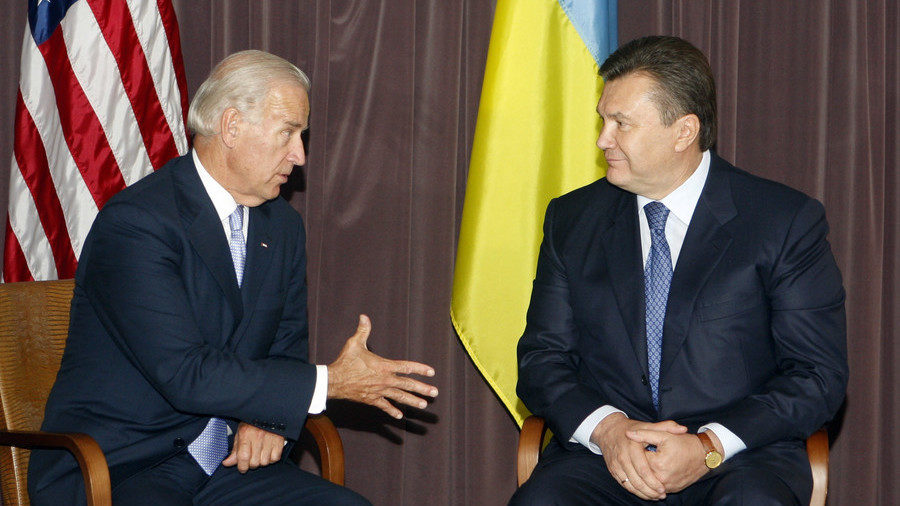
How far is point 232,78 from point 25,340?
1.07m

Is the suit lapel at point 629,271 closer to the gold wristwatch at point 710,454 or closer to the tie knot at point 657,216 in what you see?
the tie knot at point 657,216

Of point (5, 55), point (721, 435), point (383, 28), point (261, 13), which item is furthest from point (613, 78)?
point (5, 55)

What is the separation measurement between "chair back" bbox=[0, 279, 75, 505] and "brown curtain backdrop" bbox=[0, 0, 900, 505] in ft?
4.78

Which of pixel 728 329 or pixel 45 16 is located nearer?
pixel 728 329

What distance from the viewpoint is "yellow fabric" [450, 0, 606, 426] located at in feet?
12.0

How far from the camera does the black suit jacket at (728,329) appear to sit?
2.71 metres

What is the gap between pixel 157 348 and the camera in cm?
253

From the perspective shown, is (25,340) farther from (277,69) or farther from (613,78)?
(613,78)

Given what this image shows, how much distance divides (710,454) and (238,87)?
5.60 feet

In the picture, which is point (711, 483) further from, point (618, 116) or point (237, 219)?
point (237, 219)

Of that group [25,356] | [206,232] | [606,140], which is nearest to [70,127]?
[25,356]

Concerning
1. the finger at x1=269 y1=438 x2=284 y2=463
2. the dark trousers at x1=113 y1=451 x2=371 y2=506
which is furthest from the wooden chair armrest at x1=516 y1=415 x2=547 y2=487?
the finger at x1=269 y1=438 x2=284 y2=463

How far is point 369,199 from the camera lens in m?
4.24

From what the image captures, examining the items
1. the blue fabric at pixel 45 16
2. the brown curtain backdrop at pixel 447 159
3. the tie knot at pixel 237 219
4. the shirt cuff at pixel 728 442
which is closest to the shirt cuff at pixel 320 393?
the tie knot at pixel 237 219
